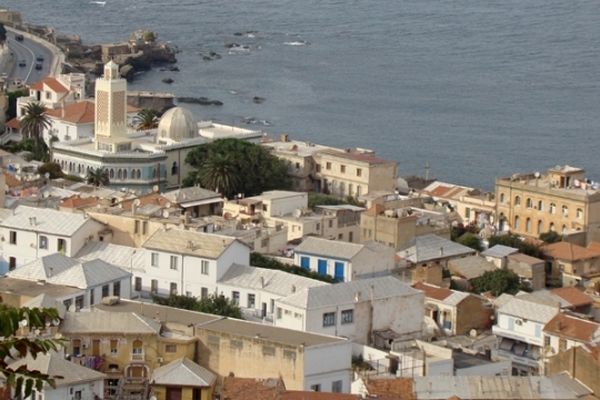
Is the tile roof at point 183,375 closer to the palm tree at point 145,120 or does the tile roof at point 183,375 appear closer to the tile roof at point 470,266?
the tile roof at point 470,266

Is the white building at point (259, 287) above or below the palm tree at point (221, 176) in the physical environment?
above

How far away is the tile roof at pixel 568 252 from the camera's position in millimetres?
38875

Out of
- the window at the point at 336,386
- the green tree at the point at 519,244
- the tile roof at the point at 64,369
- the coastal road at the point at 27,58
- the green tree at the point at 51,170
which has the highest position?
the tile roof at the point at 64,369

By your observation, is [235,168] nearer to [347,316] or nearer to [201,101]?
[347,316]

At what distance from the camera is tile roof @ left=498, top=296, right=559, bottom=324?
31234 mm

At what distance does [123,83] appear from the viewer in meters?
46.3

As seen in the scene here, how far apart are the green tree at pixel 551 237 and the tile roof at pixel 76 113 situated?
13237mm

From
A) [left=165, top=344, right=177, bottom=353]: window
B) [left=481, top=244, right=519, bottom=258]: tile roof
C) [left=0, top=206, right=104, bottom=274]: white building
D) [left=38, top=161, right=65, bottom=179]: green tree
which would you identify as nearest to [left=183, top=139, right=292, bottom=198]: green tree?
[left=38, top=161, right=65, bottom=179]: green tree

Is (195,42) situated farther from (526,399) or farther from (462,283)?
(526,399)

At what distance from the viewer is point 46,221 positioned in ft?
113

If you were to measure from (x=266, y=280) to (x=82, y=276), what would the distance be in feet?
10.2

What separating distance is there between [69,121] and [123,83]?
3570 millimetres

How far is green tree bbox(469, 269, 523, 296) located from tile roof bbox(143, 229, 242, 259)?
547 cm

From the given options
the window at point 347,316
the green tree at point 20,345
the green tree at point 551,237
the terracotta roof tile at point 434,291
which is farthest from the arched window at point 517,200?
the green tree at point 20,345
